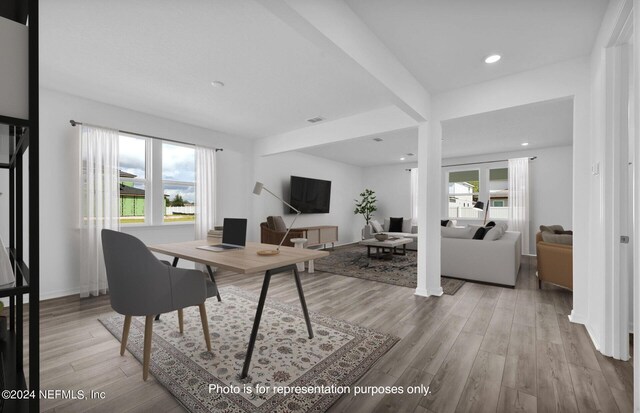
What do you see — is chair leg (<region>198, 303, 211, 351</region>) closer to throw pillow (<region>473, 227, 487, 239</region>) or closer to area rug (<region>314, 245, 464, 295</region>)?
area rug (<region>314, 245, 464, 295</region>)

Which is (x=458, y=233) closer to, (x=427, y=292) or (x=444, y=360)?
(x=427, y=292)

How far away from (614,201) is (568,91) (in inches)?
49.1

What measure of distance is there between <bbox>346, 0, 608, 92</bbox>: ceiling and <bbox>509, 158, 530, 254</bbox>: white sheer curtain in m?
4.58

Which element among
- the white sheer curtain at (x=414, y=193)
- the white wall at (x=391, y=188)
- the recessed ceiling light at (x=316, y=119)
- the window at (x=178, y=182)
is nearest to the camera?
the recessed ceiling light at (x=316, y=119)

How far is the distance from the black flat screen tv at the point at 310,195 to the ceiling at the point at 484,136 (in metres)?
0.78

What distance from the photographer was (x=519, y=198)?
21.7 feet

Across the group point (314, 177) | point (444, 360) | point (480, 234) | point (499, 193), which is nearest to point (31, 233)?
point (444, 360)

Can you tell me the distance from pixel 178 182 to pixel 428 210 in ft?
12.5

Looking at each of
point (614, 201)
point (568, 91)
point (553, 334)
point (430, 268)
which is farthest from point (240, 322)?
point (568, 91)

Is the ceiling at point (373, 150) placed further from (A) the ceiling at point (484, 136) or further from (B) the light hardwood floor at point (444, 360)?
(B) the light hardwood floor at point (444, 360)

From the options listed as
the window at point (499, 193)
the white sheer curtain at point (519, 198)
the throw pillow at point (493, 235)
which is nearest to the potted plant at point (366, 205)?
the window at point (499, 193)

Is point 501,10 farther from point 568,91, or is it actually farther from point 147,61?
point 147,61

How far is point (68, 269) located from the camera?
3.49 meters

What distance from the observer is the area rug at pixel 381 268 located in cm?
408
